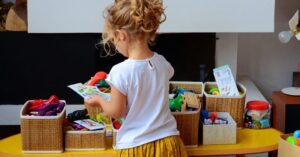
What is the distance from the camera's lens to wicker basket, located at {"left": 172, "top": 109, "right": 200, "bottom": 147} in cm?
154

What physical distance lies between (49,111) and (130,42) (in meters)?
0.39

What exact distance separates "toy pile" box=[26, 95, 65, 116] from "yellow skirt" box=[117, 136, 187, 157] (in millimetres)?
287

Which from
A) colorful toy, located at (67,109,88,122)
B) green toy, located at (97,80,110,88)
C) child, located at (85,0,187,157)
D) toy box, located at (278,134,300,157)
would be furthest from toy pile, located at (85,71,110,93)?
toy box, located at (278,134,300,157)

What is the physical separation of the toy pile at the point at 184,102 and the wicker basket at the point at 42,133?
384 mm

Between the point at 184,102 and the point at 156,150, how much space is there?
27cm

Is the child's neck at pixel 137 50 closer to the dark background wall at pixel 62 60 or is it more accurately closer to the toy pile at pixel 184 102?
the toy pile at pixel 184 102

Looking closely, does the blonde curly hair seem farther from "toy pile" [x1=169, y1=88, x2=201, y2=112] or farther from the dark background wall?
the dark background wall

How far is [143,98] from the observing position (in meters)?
1.38

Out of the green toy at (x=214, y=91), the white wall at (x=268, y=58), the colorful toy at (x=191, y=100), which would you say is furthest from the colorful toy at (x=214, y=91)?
the white wall at (x=268, y=58)

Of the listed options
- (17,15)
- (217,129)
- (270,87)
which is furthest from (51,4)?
(270,87)

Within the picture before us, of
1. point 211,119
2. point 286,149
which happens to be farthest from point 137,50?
point 286,149

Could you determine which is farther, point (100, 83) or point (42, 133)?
point (100, 83)

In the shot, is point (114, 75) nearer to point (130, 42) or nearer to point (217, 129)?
point (130, 42)

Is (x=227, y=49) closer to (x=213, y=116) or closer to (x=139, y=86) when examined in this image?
(x=213, y=116)
